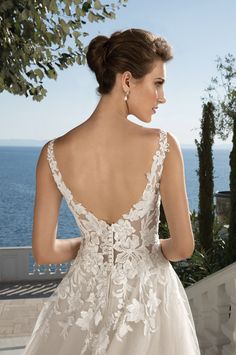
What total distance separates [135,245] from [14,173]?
130 m

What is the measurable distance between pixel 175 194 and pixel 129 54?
1.44ft

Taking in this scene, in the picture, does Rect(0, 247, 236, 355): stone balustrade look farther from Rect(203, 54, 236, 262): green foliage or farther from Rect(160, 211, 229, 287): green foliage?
Rect(203, 54, 236, 262): green foliage

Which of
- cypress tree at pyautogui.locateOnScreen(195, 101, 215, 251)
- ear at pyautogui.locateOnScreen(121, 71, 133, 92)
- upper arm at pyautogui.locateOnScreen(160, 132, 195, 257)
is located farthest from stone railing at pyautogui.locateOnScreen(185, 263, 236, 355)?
cypress tree at pyautogui.locateOnScreen(195, 101, 215, 251)

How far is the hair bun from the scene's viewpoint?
164 cm

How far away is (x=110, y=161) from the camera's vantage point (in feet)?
5.39

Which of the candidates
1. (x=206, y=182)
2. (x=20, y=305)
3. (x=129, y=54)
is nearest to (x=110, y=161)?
(x=129, y=54)

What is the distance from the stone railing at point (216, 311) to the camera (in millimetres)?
2904

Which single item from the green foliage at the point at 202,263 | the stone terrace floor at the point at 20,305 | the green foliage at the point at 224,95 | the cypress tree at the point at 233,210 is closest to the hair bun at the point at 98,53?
the cypress tree at the point at 233,210

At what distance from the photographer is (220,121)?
17.4 m

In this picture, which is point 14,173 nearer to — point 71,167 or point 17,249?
point 17,249

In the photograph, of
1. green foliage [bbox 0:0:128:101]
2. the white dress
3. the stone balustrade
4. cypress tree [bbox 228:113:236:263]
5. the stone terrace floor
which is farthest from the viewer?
the stone terrace floor

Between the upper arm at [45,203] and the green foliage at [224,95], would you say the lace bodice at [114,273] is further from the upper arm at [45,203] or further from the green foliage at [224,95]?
the green foliage at [224,95]

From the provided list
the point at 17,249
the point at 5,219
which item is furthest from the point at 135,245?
the point at 5,219

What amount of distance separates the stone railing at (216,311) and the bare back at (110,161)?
1.35 meters
